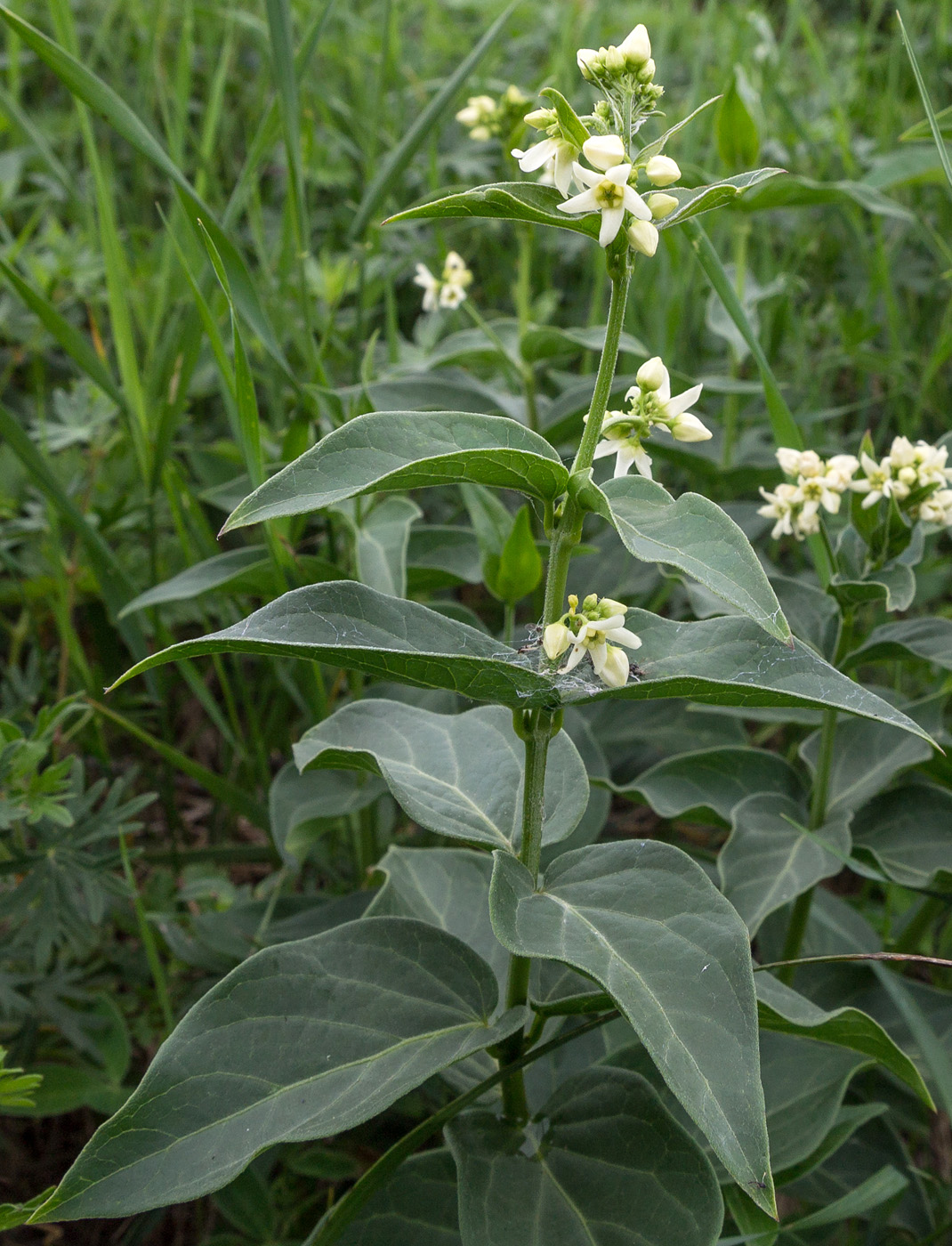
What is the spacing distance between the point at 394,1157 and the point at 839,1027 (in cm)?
51

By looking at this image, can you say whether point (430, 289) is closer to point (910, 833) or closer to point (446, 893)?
point (446, 893)

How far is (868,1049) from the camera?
1107mm

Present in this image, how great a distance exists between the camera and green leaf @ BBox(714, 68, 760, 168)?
200 cm

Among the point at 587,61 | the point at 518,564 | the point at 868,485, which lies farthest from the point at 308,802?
the point at 587,61

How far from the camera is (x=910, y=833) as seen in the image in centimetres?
149

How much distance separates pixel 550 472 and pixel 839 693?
0.33 m

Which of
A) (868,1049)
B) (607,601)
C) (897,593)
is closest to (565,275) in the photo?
(897,593)

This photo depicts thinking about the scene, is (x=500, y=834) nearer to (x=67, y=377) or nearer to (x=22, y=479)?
(x=22, y=479)

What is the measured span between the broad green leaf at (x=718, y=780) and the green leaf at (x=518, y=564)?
34cm

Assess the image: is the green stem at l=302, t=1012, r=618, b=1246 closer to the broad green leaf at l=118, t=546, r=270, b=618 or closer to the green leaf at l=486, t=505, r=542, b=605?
the green leaf at l=486, t=505, r=542, b=605

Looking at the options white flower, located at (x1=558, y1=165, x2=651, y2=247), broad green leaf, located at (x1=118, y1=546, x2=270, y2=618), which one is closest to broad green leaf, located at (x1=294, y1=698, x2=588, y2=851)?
broad green leaf, located at (x1=118, y1=546, x2=270, y2=618)

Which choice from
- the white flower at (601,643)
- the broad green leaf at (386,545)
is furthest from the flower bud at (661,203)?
the broad green leaf at (386,545)

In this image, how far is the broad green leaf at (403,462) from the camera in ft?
2.83

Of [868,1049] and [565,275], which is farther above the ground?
[565,275]
